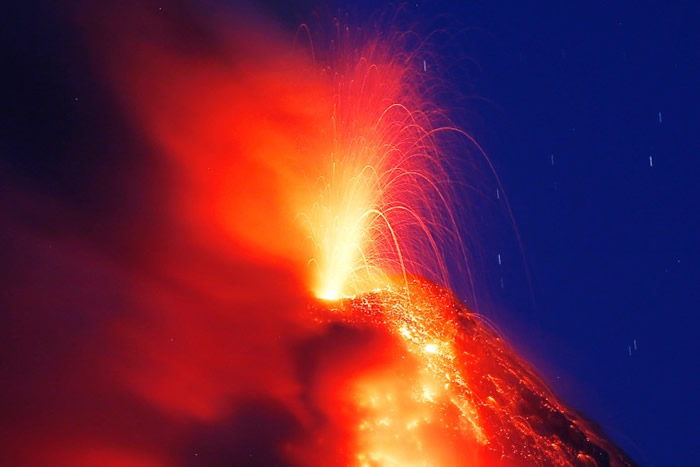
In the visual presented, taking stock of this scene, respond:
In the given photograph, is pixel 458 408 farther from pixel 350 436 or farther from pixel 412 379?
pixel 350 436

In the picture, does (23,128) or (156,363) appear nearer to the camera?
(156,363)

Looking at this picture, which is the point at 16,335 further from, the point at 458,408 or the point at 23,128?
the point at 458,408

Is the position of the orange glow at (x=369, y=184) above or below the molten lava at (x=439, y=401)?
above

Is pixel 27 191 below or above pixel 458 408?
above

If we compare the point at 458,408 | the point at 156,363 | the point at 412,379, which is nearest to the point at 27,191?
the point at 156,363

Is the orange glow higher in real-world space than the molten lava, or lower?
higher

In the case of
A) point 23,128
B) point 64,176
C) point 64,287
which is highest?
point 23,128

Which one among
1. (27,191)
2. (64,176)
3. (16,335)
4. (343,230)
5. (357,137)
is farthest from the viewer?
(357,137)

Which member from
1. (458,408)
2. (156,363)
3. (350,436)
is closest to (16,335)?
(156,363)

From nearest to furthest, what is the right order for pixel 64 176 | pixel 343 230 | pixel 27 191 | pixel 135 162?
pixel 27 191, pixel 64 176, pixel 135 162, pixel 343 230
